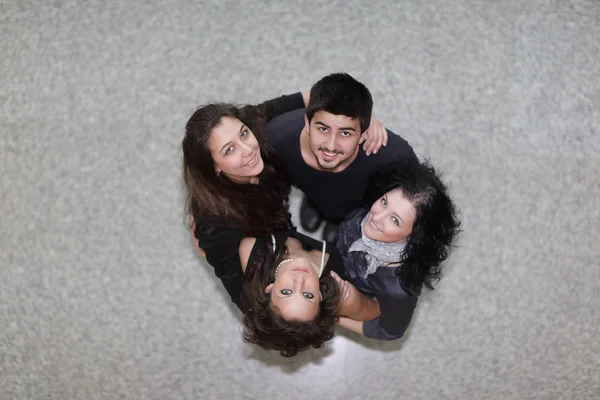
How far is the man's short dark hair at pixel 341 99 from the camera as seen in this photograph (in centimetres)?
137

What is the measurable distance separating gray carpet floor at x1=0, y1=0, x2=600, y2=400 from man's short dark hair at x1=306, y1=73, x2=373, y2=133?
84cm

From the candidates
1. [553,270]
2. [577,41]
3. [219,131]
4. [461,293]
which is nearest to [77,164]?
[219,131]

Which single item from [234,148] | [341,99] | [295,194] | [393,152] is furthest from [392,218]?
[295,194]

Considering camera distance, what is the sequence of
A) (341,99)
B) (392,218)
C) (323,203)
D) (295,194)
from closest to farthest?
(341,99) < (392,218) < (323,203) < (295,194)

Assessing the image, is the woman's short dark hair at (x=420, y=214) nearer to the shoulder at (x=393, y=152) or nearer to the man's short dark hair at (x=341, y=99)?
the shoulder at (x=393, y=152)

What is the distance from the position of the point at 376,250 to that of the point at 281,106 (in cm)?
50

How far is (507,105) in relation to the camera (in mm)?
2281

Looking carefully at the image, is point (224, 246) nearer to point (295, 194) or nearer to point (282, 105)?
point (282, 105)

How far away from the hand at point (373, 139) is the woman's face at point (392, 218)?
5.7 inches

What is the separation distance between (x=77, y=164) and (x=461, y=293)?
5.03 ft

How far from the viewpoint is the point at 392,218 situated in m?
1.47

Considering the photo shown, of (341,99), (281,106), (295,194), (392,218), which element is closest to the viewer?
(341,99)

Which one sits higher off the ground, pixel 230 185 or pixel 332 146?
pixel 332 146

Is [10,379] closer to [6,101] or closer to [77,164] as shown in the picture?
[77,164]
